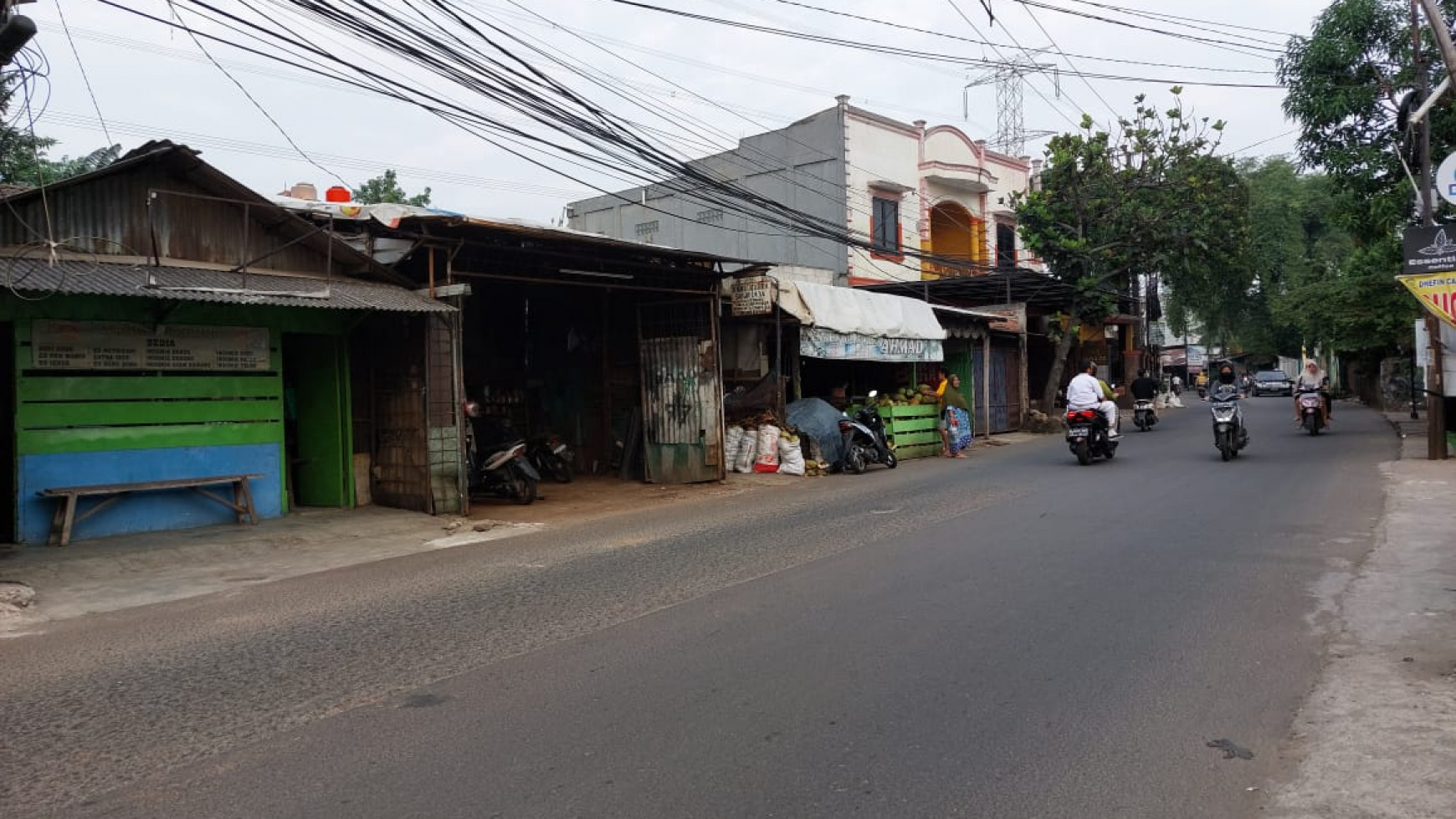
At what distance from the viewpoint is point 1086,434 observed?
15508 millimetres

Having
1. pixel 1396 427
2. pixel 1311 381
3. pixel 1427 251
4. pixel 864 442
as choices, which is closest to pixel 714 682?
pixel 1427 251

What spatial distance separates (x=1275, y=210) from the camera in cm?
4425

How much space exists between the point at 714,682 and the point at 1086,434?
12.1 meters

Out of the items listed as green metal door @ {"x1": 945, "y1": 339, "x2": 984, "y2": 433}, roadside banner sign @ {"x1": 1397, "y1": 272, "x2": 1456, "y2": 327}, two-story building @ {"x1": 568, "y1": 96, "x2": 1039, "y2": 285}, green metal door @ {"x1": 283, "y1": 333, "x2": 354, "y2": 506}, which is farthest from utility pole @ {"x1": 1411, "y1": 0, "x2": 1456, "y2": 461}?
green metal door @ {"x1": 283, "y1": 333, "x2": 354, "y2": 506}

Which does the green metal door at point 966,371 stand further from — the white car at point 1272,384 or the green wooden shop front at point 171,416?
the white car at point 1272,384

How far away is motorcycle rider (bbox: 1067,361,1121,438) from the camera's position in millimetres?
15773

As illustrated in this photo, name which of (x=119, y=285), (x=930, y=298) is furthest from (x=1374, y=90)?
(x=119, y=285)

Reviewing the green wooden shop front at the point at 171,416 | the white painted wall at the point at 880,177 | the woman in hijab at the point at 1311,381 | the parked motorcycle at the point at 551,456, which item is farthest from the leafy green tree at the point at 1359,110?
the green wooden shop front at the point at 171,416

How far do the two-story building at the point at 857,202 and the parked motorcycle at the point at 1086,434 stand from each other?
396 inches

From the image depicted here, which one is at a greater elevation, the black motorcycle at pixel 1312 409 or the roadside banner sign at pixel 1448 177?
the roadside banner sign at pixel 1448 177

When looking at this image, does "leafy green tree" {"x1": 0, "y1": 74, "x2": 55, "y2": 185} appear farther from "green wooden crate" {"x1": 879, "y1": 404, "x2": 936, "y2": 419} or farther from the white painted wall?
the white painted wall

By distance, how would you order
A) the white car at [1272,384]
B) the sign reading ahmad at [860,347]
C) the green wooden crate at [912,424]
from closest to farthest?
the sign reading ahmad at [860,347] → the green wooden crate at [912,424] → the white car at [1272,384]

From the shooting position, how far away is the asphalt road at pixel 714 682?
3660 mm

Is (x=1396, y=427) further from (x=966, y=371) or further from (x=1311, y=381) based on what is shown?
(x=966, y=371)
